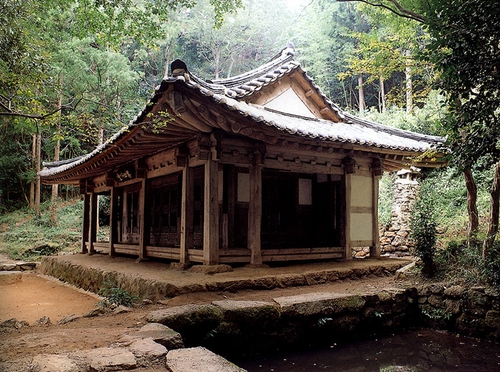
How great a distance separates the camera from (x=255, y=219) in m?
8.50

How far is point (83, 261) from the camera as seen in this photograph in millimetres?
12312

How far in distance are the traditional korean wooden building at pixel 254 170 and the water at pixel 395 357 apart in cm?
287

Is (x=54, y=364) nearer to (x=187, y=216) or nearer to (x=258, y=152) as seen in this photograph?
(x=187, y=216)

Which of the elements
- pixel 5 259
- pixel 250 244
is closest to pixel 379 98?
pixel 250 244

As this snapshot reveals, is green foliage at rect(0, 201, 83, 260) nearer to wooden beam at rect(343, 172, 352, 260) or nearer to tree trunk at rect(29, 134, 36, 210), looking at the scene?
tree trunk at rect(29, 134, 36, 210)

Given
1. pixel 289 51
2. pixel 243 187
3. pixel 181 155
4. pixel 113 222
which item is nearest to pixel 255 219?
pixel 243 187

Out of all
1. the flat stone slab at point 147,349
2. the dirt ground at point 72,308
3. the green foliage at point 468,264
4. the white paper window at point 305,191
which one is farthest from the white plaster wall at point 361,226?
the flat stone slab at point 147,349

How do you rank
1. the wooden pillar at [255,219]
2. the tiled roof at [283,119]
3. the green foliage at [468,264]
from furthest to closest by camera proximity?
the wooden pillar at [255,219]
the tiled roof at [283,119]
the green foliage at [468,264]

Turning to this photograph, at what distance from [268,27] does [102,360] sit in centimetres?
3916

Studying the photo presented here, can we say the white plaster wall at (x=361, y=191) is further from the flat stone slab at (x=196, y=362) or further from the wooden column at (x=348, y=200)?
the flat stone slab at (x=196, y=362)

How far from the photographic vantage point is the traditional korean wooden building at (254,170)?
7902 millimetres

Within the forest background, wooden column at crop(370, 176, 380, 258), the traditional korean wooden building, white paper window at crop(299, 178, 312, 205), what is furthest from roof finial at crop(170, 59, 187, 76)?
wooden column at crop(370, 176, 380, 258)

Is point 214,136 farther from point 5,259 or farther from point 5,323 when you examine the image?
point 5,259

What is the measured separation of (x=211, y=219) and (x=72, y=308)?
3.93 meters
